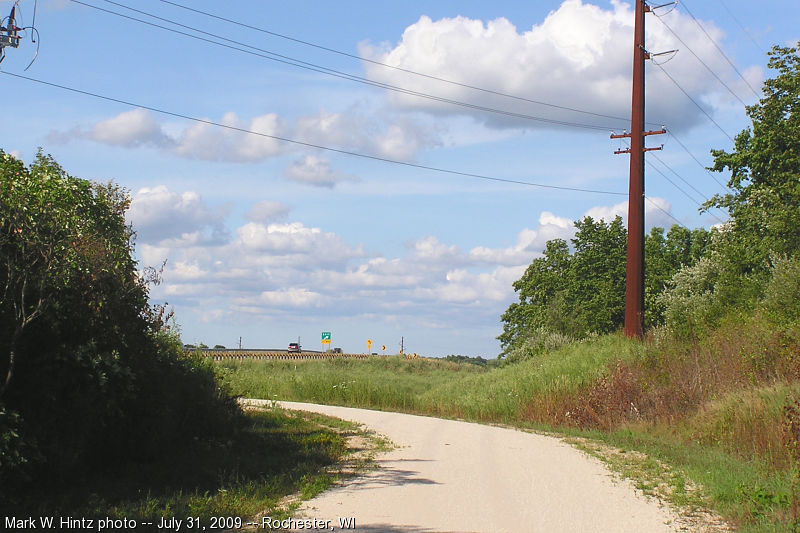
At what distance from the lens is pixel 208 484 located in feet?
37.9

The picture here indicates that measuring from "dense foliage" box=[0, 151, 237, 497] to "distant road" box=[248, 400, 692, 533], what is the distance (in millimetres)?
3407

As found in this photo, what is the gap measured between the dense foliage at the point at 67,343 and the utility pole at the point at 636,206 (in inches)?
864

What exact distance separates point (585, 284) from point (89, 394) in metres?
47.9

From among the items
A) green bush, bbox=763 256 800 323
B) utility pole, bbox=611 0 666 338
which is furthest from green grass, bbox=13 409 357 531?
utility pole, bbox=611 0 666 338

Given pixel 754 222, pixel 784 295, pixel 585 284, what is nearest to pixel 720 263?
pixel 754 222

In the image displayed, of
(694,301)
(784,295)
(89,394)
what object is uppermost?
(694,301)

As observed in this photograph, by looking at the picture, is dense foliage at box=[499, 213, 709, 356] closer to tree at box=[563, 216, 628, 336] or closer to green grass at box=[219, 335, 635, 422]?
tree at box=[563, 216, 628, 336]

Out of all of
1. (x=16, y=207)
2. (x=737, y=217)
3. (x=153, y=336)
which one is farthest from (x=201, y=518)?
(x=737, y=217)

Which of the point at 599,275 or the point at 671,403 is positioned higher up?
the point at 599,275

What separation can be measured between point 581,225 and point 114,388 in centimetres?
5127

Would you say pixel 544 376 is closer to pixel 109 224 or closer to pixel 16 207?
pixel 109 224

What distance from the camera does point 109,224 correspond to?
14.7 meters

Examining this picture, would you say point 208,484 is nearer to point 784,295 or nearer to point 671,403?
point 671,403

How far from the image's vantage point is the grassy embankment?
11.7m
